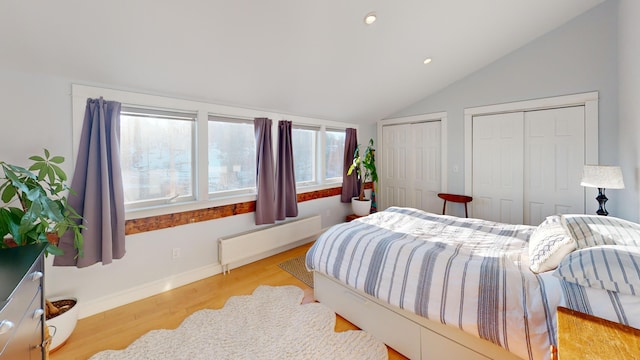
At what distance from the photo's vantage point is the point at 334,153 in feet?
14.7

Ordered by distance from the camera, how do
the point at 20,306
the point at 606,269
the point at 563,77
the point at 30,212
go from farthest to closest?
the point at 563,77
the point at 30,212
the point at 606,269
the point at 20,306

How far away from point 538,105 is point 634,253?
9.09ft

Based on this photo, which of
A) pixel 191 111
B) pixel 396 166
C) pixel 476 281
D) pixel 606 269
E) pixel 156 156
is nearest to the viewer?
pixel 606 269

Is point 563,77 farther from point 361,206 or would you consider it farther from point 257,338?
point 257,338

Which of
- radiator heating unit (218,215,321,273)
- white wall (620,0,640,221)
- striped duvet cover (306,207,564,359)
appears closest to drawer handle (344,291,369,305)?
striped duvet cover (306,207,564,359)

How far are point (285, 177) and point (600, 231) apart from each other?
115 inches

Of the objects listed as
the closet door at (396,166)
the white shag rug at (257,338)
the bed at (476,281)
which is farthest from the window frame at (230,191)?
the closet door at (396,166)

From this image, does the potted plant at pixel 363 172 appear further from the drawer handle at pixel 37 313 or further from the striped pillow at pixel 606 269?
the drawer handle at pixel 37 313

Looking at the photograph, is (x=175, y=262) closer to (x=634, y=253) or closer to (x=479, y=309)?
(x=479, y=309)

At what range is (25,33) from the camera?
5.44ft

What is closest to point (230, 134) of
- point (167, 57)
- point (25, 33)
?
point (167, 57)

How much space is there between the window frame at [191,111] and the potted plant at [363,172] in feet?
3.34

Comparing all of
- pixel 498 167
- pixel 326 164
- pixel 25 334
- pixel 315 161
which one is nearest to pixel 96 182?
pixel 25 334

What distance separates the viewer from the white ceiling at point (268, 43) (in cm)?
173
